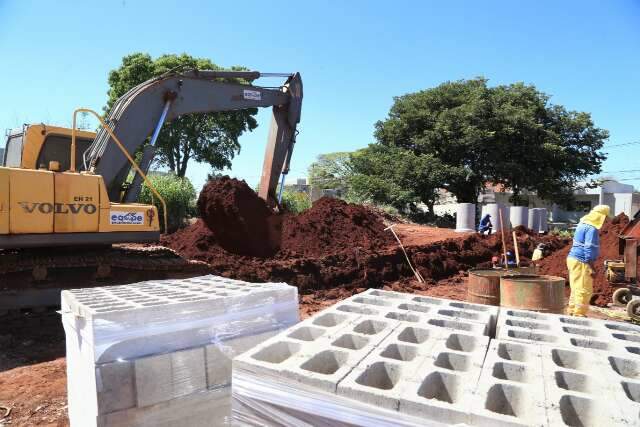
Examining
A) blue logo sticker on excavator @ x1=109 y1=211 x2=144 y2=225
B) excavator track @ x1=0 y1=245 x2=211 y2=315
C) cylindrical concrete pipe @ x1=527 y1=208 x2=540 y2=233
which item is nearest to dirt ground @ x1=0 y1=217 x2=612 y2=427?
excavator track @ x1=0 y1=245 x2=211 y2=315

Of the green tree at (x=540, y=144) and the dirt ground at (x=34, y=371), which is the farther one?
the green tree at (x=540, y=144)

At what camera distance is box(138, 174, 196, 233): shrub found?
19606 mm

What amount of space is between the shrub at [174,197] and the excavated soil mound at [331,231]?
753cm

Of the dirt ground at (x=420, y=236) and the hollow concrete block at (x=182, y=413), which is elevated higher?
the dirt ground at (x=420, y=236)

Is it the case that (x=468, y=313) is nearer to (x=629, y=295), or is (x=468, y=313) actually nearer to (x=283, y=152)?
(x=629, y=295)

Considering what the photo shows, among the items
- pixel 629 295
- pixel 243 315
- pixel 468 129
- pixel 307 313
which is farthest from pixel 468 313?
pixel 468 129

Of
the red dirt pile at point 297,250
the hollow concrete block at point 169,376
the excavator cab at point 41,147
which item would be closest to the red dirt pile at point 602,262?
the red dirt pile at point 297,250

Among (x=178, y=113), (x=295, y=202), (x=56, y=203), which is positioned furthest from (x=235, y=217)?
(x=295, y=202)

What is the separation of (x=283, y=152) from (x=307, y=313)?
215 inches

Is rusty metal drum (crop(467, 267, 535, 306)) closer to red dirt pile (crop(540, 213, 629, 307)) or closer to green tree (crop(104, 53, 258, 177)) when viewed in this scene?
red dirt pile (crop(540, 213, 629, 307))

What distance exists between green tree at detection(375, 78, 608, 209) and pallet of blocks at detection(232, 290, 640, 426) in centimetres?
2260

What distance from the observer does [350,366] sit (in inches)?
85.7

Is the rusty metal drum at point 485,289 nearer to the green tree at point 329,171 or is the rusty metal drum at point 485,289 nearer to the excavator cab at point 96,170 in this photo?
the excavator cab at point 96,170

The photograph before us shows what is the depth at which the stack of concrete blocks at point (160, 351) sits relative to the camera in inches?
108
